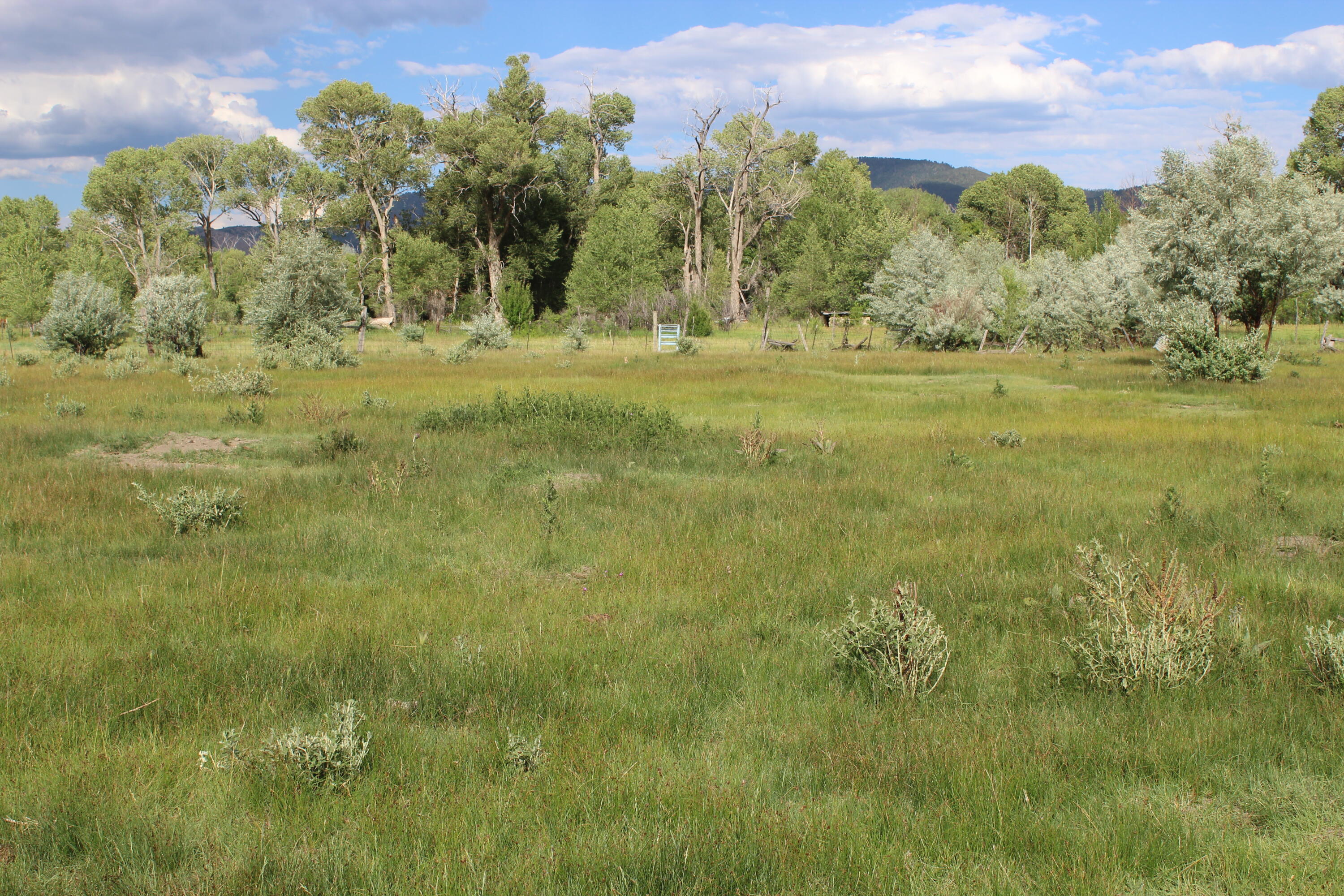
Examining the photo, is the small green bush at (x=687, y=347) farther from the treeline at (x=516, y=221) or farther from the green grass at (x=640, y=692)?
A: the green grass at (x=640, y=692)

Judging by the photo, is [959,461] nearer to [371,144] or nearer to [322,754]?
[322,754]

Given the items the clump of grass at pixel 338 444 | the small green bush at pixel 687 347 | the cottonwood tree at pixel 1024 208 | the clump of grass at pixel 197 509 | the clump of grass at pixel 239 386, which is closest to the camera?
the clump of grass at pixel 197 509

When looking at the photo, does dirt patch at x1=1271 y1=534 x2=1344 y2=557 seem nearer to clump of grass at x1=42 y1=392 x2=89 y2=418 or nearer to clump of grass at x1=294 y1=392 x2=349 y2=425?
clump of grass at x1=294 y1=392 x2=349 y2=425

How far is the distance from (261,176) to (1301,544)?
77.2 meters

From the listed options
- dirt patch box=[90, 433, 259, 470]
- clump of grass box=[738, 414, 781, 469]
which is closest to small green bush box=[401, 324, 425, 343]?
dirt patch box=[90, 433, 259, 470]

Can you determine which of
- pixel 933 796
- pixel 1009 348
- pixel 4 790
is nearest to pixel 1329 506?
pixel 933 796

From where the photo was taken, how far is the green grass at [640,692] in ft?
10.4

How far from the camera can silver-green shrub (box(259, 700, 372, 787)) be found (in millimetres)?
3645

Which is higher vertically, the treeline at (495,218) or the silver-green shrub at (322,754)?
the treeline at (495,218)

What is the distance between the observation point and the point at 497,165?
190ft

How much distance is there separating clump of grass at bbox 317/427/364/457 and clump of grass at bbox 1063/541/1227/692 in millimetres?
9943

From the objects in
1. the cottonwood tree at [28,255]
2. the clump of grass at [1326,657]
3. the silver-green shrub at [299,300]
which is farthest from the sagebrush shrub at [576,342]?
the cottonwood tree at [28,255]

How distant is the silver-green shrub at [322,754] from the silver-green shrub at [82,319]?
102 feet

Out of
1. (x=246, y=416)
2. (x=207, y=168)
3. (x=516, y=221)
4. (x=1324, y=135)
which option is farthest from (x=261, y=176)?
(x=1324, y=135)
